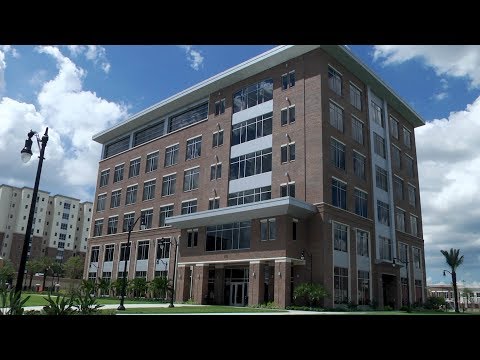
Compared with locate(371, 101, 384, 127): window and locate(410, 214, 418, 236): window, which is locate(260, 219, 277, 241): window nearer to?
locate(371, 101, 384, 127): window

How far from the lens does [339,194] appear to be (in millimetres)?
43469

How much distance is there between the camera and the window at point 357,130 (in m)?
48.2

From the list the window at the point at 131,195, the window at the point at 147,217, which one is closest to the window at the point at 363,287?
the window at the point at 147,217

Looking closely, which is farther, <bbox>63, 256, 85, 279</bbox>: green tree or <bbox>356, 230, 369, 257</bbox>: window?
<bbox>63, 256, 85, 279</bbox>: green tree

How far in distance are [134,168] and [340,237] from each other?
117 ft

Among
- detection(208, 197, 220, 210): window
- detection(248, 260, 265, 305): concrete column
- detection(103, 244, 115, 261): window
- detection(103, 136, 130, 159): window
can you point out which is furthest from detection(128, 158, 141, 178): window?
detection(248, 260, 265, 305): concrete column

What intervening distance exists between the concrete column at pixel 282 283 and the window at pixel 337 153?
38.5 ft

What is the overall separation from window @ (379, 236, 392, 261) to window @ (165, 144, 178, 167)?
2759cm

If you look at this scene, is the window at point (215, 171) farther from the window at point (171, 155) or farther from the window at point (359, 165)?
the window at point (359, 165)

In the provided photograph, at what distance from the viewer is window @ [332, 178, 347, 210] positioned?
42.7 m
